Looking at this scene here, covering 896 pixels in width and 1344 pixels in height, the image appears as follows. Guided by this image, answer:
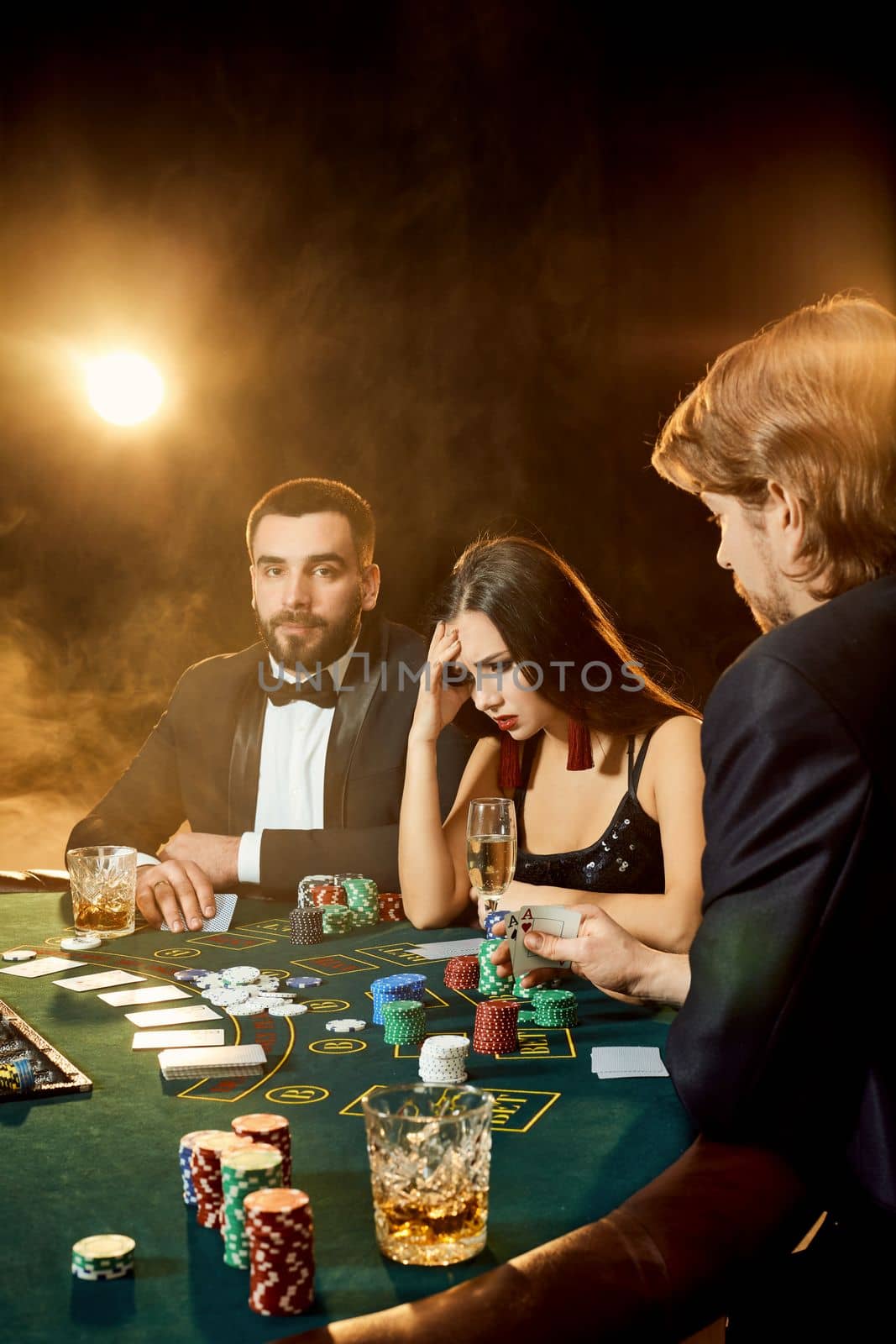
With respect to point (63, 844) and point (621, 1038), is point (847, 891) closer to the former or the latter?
point (621, 1038)

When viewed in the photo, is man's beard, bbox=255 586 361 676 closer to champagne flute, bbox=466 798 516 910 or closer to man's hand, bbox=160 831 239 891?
man's hand, bbox=160 831 239 891

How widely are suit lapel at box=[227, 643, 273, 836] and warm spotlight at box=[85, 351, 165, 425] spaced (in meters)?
2.02

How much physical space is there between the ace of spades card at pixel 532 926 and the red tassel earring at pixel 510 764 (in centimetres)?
93

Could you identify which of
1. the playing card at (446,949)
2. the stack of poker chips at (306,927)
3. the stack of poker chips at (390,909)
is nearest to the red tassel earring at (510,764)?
the stack of poker chips at (390,909)

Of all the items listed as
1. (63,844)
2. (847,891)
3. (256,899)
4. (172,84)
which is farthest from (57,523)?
(847,891)

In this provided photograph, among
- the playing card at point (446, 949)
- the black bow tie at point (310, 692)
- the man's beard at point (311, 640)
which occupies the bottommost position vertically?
the playing card at point (446, 949)

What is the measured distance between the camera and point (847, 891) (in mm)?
1198

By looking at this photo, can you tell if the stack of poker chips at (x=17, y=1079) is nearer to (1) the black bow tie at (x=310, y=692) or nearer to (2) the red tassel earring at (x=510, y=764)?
(2) the red tassel earring at (x=510, y=764)

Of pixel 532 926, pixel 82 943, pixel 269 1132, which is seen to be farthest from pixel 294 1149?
pixel 82 943

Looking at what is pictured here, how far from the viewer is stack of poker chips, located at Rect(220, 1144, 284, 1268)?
1017mm

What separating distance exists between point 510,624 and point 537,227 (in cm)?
354

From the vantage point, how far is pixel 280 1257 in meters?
0.95

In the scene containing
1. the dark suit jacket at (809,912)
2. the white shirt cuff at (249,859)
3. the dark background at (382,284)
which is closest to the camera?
the dark suit jacket at (809,912)

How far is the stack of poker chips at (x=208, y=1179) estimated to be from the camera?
1.08m
